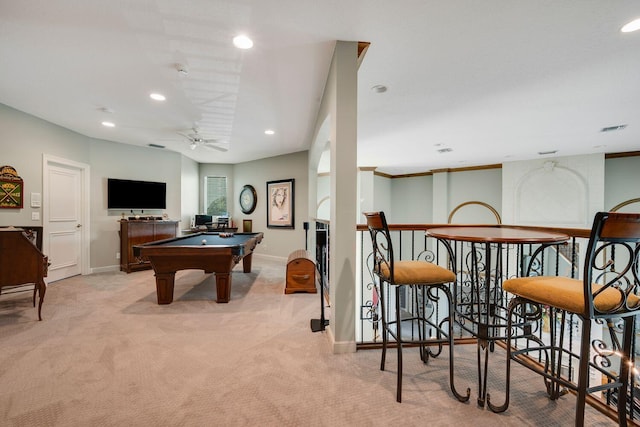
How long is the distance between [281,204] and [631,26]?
19.1 feet

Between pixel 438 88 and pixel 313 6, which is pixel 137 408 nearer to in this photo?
pixel 313 6

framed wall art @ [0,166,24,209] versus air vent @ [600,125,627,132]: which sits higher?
air vent @ [600,125,627,132]

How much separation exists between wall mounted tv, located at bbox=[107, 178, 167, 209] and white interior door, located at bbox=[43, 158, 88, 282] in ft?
1.45

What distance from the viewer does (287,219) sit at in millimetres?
6551

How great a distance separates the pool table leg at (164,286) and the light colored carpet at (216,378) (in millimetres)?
312

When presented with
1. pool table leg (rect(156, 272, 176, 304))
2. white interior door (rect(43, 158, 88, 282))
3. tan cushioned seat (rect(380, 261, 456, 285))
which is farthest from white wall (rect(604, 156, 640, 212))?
white interior door (rect(43, 158, 88, 282))

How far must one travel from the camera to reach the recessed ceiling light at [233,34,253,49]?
7.54 feet

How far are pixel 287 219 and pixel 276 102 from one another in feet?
11.1

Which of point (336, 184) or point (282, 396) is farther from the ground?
point (336, 184)

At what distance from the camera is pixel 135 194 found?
18.6 ft

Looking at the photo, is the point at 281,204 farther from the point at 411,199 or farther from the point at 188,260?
the point at 411,199

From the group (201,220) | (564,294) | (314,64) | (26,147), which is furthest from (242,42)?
(201,220)

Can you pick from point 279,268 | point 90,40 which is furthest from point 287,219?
point 90,40

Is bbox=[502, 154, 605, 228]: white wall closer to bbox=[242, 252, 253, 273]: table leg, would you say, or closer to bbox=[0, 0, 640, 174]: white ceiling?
bbox=[0, 0, 640, 174]: white ceiling
